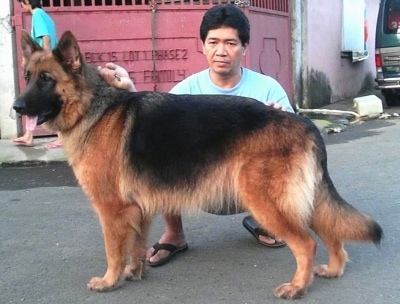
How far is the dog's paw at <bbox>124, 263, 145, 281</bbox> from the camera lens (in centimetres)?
397

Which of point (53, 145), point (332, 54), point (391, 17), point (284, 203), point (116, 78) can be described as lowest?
point (53, 145)

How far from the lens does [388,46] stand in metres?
13.0

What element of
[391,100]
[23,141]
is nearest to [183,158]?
[23,141]

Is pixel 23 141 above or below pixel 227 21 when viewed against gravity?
below

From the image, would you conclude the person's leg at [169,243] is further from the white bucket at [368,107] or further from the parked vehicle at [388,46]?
the parked vehicle at [388,46]


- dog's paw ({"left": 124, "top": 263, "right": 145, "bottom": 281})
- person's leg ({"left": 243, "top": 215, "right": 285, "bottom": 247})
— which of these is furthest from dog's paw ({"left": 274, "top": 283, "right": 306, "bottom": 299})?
dog's paw ({"left": 124, "top": 263, "right": 145, "bottom": 281})

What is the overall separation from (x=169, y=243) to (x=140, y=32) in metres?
5.58

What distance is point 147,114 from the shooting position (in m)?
3.72

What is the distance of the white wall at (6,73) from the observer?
8992mm

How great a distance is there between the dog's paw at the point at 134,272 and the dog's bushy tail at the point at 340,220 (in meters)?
1.23

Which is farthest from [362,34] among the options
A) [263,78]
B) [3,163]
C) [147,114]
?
[147,114]

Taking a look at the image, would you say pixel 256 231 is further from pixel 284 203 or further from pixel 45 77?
pixel 45 77

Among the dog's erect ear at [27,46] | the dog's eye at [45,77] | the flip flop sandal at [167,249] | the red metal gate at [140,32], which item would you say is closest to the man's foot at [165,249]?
the flip flop sandal at [167,249]

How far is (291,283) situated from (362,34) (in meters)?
13.3
